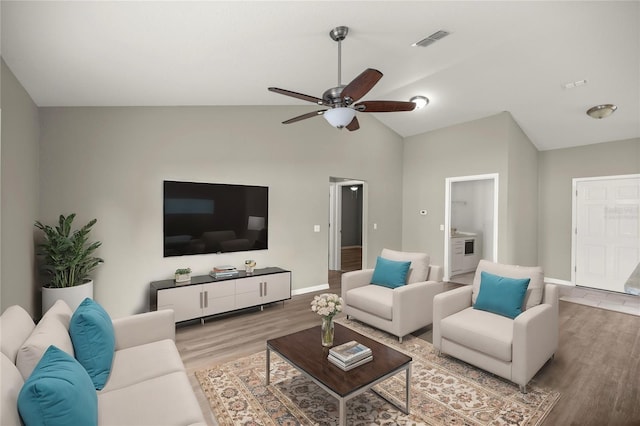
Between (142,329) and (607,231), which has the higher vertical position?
(607,231)

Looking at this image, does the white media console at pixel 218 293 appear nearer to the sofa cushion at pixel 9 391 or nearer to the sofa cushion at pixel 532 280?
the sofa cushion at pixel 9 391

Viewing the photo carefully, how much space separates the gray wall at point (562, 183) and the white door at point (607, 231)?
14cm

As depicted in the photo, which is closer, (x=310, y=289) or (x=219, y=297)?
(x=219, y=297)

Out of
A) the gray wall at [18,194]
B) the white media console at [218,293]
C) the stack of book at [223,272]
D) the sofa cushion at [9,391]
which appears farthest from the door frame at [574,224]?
the gray wall at [18,194]

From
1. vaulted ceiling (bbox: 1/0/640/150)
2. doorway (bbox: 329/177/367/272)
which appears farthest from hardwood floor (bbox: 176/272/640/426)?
vaulted ceiling (bbox: 1/0/640/150)

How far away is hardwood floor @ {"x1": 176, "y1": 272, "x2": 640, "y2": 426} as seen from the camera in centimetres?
221

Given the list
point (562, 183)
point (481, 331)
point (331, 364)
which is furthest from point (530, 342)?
point (562, 183)

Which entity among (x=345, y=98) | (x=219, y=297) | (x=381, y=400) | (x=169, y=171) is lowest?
(x=381, y=400)

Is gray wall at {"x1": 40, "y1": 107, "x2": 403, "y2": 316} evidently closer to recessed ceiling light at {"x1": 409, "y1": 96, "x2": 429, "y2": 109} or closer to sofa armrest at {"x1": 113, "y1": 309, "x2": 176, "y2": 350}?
recessed ceiling light at {"x1": 409, "y1": 96, "x2": 429, "y2": 109}

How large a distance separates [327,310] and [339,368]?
38cm

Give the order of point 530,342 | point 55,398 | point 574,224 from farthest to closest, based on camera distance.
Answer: point 574,224, point 530,342, point 55,398


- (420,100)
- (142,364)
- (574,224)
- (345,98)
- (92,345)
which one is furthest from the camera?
(574,224)

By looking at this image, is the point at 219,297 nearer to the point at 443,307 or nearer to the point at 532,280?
the point at 443,307

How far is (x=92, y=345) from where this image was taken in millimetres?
1795
